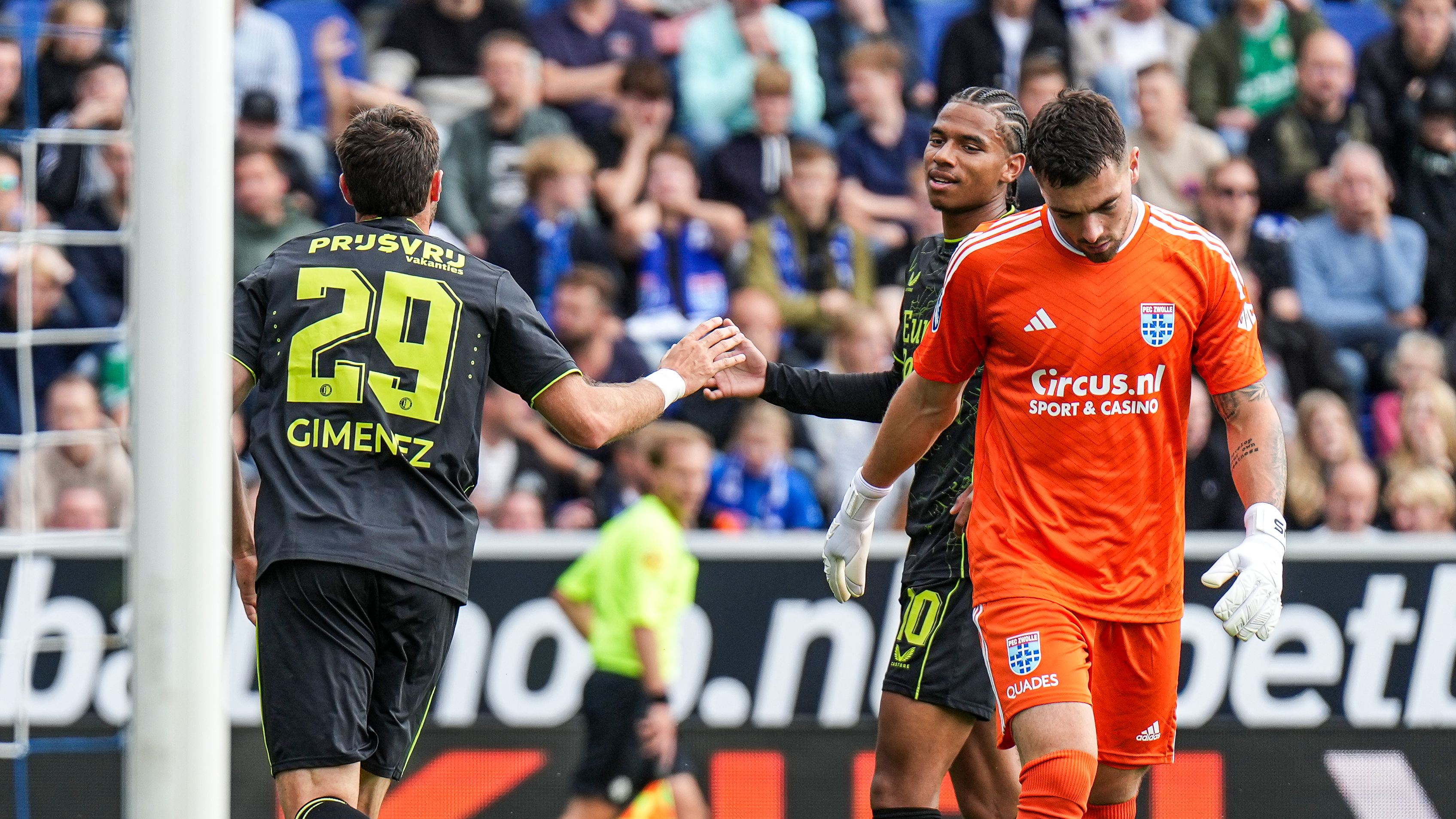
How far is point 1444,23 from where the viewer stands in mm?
11477

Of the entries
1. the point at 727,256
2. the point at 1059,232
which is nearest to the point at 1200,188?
the point at 727,256

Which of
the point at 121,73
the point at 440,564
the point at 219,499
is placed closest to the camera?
the point at 219,499

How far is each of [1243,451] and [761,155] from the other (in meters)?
6.39

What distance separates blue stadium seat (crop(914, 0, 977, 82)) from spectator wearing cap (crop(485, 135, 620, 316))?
9.49ft

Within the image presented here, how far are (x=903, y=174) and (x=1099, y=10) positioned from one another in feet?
6.28

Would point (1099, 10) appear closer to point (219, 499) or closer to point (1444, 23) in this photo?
point (1444, 23)

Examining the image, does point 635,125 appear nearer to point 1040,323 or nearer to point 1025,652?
point 1040,323

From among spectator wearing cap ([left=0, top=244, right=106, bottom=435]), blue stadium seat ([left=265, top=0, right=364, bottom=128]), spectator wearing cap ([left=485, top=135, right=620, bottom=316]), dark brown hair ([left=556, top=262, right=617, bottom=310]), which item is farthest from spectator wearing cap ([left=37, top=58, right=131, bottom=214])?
dark brown hair ([left=556, top=262, right=617, bottom=310])

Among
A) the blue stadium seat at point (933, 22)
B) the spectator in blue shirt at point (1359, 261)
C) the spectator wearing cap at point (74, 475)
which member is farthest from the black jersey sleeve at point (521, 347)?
the blue stadium seat at point (933, 22)

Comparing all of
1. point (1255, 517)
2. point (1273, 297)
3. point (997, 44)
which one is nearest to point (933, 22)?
point (997, 44)

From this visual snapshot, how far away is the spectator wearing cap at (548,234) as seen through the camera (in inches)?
403

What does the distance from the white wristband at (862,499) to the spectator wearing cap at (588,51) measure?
5893mm

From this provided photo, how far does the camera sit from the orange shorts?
4.66 meters

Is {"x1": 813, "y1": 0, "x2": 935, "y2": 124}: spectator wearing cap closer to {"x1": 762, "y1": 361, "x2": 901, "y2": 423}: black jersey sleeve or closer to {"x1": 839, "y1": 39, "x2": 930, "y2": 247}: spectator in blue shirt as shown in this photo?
Answer: {"x1": 839, "y1": 39, "x2": 930, "y2": 247}: spectator in blue shirt
